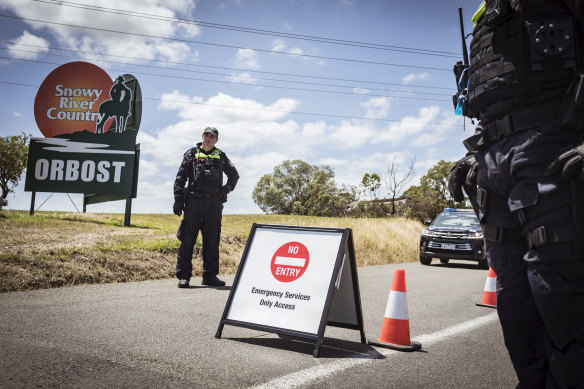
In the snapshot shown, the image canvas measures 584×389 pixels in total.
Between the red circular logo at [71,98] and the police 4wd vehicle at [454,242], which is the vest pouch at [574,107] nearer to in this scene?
the police 4wd vehicle at [454,242]

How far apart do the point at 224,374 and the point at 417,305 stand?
4.02 metres

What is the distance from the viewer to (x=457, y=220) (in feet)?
51.2

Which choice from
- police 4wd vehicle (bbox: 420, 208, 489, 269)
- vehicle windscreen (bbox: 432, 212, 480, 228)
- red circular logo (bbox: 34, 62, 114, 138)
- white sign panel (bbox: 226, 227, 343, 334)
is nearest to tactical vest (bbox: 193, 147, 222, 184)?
white sign panel (bbox: 226, 227, 343, 334)

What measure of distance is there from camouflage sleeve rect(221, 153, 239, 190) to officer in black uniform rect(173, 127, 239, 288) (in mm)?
115

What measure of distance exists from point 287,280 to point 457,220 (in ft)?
40.8

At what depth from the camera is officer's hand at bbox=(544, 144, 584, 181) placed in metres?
2.04

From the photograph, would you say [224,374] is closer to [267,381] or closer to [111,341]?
[267,381]

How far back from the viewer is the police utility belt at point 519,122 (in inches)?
89.4

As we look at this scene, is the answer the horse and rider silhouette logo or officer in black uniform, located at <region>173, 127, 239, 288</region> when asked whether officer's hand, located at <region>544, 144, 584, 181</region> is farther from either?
the horse and rider silhouette logo

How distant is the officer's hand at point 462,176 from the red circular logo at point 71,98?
18.6 m

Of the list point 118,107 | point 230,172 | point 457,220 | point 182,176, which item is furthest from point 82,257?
point 118,107

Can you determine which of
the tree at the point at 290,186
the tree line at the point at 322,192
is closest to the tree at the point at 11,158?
the tree line at the point at 322,192

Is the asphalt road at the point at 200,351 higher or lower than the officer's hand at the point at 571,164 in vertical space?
lower

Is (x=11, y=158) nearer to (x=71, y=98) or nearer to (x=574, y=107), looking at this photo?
(x=71, y=98)
